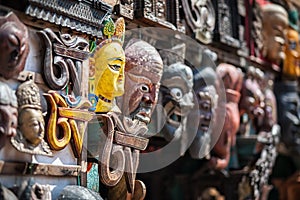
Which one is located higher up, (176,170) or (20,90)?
(20,90)

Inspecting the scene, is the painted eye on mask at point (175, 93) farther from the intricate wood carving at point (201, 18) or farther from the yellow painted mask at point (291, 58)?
the yellow painted mask at point (291, 58)

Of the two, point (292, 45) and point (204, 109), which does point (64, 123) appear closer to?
point (204, 109)

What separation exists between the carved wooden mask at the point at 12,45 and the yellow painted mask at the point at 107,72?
13.7 inches

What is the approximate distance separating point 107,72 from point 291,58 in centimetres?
160

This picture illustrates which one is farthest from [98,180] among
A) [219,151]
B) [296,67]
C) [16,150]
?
[296,67]

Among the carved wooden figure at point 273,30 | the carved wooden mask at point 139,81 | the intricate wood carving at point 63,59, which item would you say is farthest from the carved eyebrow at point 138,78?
the carved wooden figure at point 273,30

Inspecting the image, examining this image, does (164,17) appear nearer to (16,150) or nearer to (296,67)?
(16,150)

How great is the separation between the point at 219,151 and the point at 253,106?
0.31m

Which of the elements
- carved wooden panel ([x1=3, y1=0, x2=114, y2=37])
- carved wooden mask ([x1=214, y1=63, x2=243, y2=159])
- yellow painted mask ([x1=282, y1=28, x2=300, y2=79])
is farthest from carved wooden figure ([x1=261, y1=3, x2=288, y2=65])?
carved wooden panel ([x1=3, y1=0, x2=114, y2=37])

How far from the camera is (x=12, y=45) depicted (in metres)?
1.43

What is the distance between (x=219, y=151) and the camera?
2512 mm

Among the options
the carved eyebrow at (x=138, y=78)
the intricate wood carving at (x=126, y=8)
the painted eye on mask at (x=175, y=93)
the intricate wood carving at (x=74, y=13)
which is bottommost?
the painted eye on mask at (x=175, y=93)

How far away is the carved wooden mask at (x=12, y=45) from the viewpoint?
4.67ft

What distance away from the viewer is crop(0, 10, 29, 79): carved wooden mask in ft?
4.67
